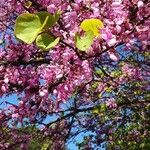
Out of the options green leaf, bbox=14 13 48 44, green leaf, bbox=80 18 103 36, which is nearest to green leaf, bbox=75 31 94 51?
green leaf, bbox=80 18 103 36

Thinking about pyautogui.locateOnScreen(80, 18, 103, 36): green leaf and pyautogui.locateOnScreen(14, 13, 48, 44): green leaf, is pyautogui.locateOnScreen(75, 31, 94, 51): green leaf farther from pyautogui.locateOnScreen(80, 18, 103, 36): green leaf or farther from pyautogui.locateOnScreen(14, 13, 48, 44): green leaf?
pyautogui.locateOnScreen(14, 13, 48, 44): green leaf

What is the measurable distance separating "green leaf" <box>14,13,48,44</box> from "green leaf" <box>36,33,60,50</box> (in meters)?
0.07

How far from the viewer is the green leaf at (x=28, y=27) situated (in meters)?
1.11

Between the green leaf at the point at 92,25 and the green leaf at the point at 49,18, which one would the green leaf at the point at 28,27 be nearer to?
the green leaf at the point at 49,18

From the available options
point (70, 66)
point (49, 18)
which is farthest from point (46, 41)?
point (70, 66)

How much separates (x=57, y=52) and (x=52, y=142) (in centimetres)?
500

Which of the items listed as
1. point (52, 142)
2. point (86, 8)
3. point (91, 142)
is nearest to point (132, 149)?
point (91, 142)

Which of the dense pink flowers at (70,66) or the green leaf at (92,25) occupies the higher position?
the dense pink flowers at (70,66)

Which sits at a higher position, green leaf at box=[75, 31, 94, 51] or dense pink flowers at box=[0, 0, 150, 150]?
dense pink flowers at box=[0, 0, 150, 150]

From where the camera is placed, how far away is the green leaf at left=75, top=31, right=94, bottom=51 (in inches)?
48.1

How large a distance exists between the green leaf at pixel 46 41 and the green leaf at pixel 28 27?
2.8 inches

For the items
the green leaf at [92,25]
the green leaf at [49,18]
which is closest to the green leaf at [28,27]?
the green leaf at [49,18]

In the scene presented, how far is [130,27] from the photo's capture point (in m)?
2.76

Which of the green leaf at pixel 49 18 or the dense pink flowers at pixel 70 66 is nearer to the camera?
the green leaf at pixel 49 18
